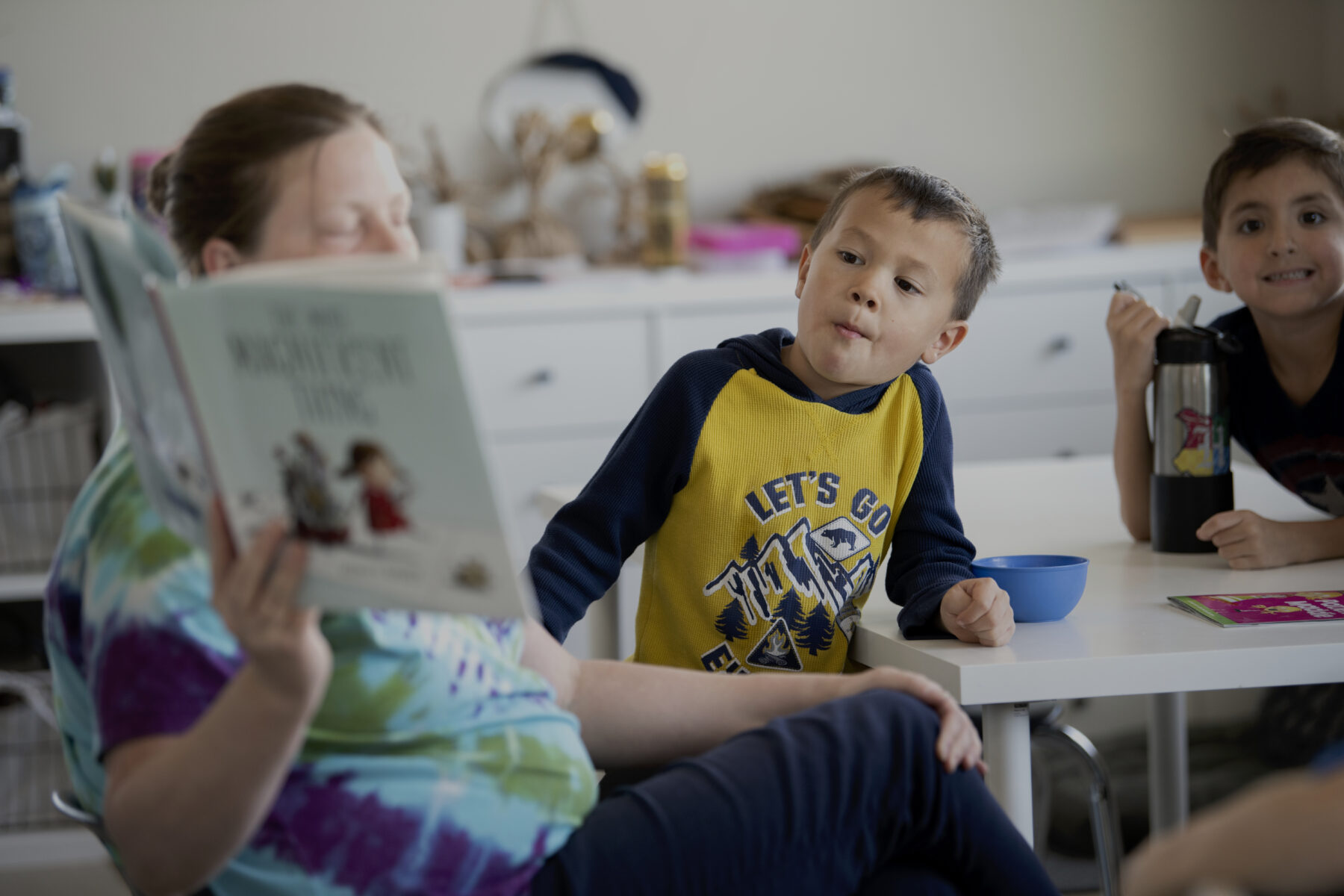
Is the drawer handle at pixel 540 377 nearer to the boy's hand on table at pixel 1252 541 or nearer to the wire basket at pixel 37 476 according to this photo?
the wire basket at pixel 37 476

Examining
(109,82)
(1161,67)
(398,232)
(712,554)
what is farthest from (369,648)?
(1161,67)

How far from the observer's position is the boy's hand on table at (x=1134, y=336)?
138 centimetres

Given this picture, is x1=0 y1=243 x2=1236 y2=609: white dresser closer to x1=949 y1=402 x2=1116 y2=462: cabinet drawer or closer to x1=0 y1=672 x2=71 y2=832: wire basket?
x1=949 y1=402 x2=1116 y2=462: cabinet drawer

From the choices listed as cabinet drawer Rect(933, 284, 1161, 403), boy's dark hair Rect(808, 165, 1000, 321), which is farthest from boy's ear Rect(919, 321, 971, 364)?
cabinet drawer Rect(933, 284, 1161, 403)

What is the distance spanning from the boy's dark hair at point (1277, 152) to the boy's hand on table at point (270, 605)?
1.13m

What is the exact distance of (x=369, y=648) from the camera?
2.65 ft

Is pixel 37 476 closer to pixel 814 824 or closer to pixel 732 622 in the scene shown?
pixel 732 622

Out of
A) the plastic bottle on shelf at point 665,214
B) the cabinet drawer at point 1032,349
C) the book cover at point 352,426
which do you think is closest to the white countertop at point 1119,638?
the book cover at point 352,426

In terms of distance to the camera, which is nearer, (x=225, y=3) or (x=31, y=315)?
(x=31, y=315)

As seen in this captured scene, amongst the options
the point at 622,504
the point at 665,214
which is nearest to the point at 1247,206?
the point at 622,504

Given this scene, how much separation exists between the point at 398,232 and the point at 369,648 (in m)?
0.26

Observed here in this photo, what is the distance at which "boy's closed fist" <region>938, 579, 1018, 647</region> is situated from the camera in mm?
1032

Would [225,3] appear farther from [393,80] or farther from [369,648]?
[369,648]

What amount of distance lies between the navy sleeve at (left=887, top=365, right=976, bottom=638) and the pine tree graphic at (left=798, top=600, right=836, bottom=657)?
0.07 metres
